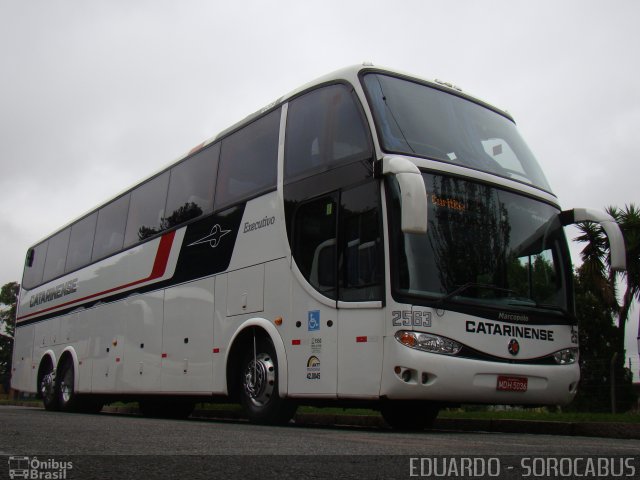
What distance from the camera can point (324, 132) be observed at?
8.70 metres

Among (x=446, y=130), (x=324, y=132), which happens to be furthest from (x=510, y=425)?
(x=324, y=132)

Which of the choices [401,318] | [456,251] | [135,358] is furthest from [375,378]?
[135,358]

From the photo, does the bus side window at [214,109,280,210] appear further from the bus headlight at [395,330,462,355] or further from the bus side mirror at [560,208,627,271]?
the bus side mirror at [560,208,627,271]

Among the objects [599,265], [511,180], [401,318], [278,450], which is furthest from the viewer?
[599,265]

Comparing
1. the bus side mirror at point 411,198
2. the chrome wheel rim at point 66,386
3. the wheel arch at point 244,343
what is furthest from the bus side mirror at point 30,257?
the bus side mirror at point 411,198

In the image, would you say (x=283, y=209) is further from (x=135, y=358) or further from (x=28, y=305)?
(x=28, y=305)

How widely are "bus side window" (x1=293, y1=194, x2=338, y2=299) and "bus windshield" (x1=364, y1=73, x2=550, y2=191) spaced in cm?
101

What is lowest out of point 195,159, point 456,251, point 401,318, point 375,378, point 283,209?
point 375,378

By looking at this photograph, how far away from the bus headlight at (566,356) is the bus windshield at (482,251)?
1.53ft

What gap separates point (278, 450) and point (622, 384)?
8931 millimetres

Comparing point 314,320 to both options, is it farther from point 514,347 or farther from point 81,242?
point 81,242

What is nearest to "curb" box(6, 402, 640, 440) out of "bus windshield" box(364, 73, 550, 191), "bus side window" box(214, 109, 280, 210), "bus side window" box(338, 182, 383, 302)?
"bus windshield" box(364, 73, 550, 191)

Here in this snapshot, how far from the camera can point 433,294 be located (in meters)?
7.51

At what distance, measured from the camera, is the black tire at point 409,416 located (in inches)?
353
